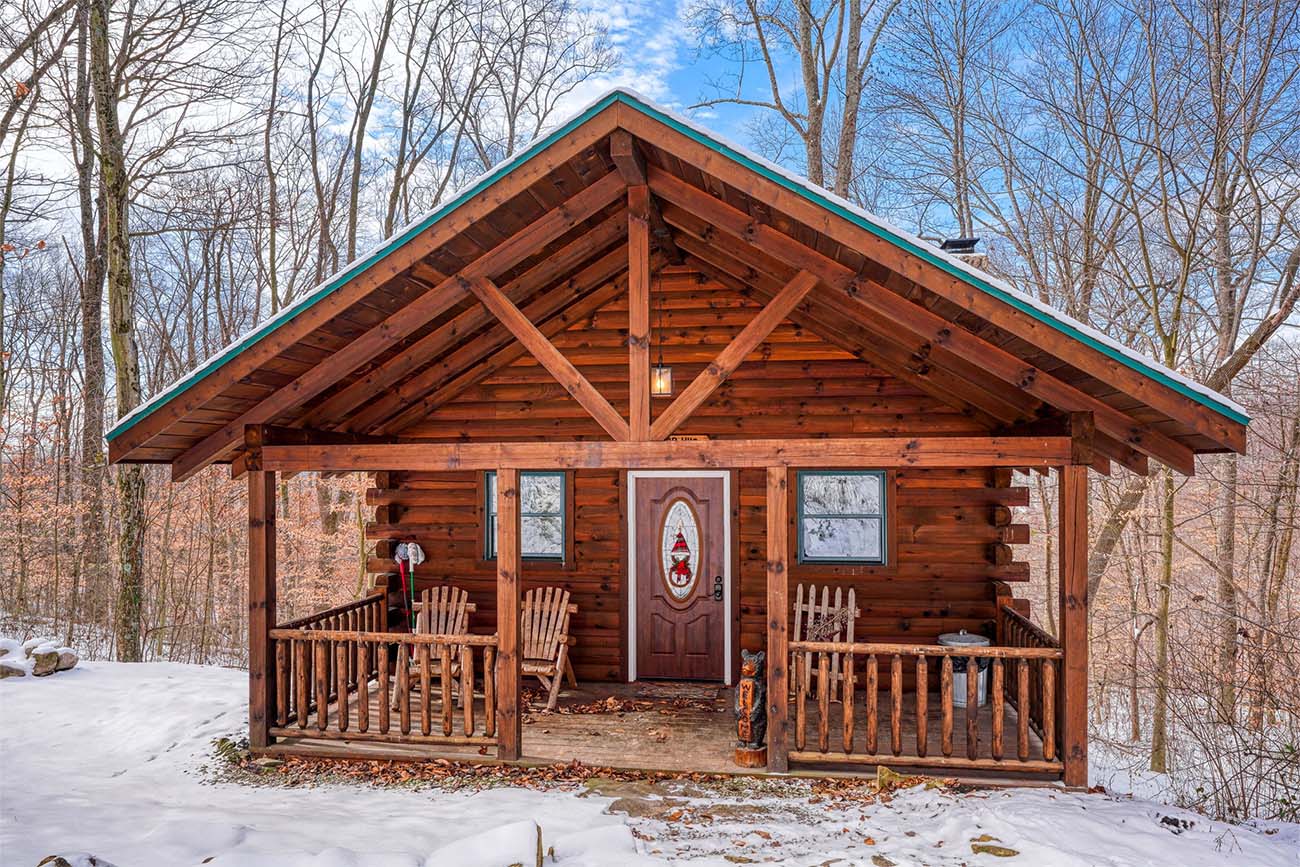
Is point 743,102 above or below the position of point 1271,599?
above

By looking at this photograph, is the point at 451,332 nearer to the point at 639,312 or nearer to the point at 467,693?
the point at 639,312

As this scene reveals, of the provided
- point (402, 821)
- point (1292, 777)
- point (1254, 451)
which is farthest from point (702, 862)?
point (1254, 451)

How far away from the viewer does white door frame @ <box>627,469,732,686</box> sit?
798cm

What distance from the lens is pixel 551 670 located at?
24.4 feet

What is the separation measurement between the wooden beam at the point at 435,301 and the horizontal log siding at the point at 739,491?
2.45 metres

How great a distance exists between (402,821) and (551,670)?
107 inches

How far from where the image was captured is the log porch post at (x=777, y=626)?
5.52m

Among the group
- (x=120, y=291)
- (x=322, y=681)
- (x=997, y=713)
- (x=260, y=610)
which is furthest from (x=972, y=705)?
(x=120, y=291)

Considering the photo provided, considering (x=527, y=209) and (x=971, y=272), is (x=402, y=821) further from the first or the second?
(x=971, y=272)

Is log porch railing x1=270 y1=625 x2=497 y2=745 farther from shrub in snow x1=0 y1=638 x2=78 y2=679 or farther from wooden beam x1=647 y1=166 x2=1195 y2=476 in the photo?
shrub in snow x1=0 y1=638 x2=78 y2=679

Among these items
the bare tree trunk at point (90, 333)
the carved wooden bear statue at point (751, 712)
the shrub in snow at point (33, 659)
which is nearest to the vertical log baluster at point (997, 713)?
the carved wooden bear statue at point (751, 712)

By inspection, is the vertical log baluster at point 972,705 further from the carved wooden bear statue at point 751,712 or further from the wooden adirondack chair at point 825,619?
the wooden adirondack chair at point 825,619

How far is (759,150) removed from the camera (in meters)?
14.6

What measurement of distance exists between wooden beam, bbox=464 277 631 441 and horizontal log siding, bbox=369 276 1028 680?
7.81ft
